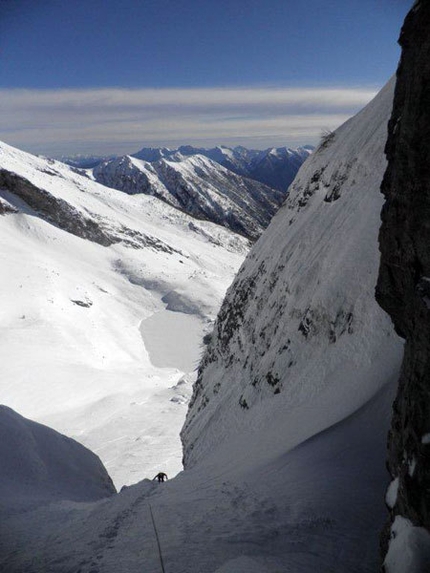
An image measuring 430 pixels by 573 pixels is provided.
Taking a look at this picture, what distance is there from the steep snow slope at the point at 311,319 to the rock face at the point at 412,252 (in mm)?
3367

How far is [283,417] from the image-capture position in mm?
10695

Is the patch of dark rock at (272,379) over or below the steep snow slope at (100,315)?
over

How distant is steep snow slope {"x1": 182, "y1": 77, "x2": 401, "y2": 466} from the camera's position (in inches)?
372

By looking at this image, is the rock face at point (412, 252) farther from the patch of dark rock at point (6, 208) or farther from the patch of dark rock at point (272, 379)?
the patch of dark rock at point (6, 208)

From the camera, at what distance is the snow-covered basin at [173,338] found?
136ft

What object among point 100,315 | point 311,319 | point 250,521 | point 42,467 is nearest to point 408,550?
point 250,521

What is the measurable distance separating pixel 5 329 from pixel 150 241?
154 feet

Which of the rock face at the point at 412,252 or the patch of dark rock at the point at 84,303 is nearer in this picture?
the rock face at the point at 412,252

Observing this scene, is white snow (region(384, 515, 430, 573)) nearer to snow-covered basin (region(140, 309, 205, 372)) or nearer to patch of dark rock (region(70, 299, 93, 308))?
snow-covered basin (region(140, 309, 205, 372))

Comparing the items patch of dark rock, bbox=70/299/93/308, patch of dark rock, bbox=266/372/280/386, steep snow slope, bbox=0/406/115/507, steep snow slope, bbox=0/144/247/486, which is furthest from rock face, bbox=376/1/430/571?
patch of dark rock, bbox=70/299/93/308

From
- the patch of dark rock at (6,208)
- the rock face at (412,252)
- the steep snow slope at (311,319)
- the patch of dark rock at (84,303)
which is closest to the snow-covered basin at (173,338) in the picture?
the patch of dark rock at (84,303)

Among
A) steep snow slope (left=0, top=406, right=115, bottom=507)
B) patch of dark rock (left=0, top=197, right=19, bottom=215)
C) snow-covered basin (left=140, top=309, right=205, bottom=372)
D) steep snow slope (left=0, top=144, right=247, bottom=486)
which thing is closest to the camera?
steep snow slope (left=0, top=406, right=115, bottom=507)

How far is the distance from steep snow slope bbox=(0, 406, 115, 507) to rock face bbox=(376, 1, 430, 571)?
999 cm

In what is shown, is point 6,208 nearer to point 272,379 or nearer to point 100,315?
point 100,315
